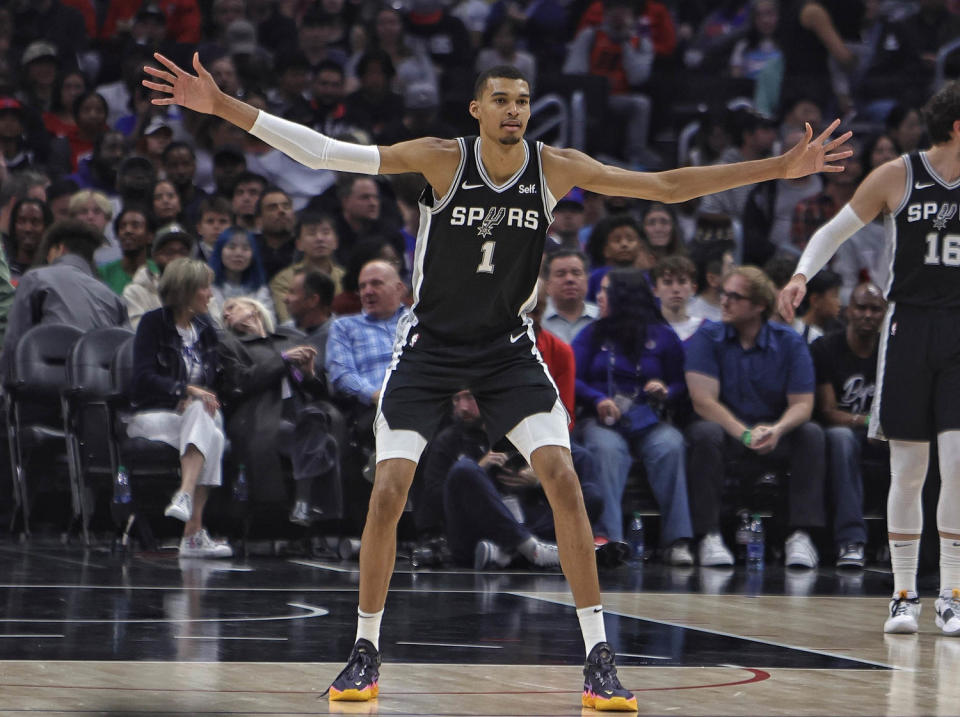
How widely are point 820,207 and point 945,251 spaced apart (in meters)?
6.59

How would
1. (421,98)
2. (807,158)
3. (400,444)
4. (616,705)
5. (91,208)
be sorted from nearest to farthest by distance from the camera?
1. (616,705)
2. (400,444)
3. (807,158)
4. (91,208)
5. (421,98)

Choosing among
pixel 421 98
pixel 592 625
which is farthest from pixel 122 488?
pixel 421 98

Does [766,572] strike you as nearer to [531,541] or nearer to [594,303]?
[531,541]

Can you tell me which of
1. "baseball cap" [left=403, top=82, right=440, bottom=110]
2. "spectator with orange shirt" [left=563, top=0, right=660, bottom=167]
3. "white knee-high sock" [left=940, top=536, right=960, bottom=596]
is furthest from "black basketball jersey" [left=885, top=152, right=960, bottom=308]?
"spectator with orange shirt" [left=563, top=0, right=660, bottom=167]

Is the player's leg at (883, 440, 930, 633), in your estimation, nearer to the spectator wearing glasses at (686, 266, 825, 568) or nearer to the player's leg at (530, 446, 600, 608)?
the player's leg at (530, 446, 600, 608)

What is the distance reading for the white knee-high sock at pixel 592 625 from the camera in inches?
194

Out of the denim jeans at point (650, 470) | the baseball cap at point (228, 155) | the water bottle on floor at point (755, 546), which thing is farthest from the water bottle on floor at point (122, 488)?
the baseball cap at point (228, 155)

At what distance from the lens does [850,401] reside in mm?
9742

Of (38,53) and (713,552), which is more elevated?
(38,53)

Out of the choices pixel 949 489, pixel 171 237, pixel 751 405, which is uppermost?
pixel 171 237

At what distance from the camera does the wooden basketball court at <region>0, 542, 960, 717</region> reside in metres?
4.80

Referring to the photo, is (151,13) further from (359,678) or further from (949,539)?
(359,678)

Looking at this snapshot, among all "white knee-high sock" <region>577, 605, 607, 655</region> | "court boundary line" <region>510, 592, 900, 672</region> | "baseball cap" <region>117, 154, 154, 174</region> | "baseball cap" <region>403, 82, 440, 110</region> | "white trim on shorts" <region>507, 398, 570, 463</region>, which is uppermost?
"baseball cap" <region>403, 82, 440, 110</region>

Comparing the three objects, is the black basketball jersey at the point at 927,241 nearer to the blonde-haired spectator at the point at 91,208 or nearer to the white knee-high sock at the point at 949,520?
the white knee-high sock at the point at 949,520
